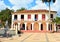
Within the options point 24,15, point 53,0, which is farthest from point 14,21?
point 53,0

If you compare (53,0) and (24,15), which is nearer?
(53,0)

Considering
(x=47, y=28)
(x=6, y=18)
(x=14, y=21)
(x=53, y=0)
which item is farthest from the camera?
(x=6, y=18)

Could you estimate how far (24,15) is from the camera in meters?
59.6

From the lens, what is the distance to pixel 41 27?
191ft

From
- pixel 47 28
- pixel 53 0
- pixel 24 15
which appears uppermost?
pixel 53 0

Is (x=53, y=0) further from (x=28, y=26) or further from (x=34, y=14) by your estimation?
(x=28, y=26)

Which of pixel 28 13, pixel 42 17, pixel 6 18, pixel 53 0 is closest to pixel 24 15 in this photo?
pixel 28 13

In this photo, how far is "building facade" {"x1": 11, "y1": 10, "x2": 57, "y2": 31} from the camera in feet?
189

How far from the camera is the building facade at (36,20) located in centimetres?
5760

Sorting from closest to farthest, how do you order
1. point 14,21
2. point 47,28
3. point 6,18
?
point 47,28
point 14,21
point 6,18

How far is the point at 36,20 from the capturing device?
2306 inches

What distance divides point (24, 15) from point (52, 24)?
8819mm

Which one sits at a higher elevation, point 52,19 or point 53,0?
point 53,0

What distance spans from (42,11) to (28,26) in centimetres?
632
